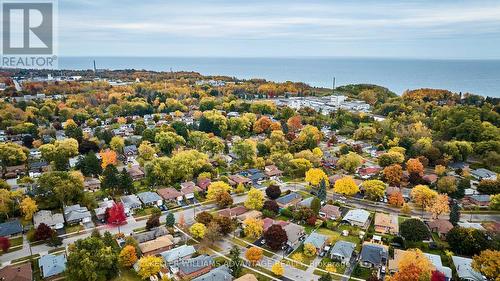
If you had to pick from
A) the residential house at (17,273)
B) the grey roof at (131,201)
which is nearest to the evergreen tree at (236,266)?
the residential house at (17,273)

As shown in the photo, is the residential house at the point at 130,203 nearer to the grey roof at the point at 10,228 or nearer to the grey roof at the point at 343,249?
the grey roof at the point at 10,228

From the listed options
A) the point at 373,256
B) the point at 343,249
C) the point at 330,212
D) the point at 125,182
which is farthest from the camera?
the point at 125,182

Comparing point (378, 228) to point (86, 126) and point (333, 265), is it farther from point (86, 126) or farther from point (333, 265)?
point (86, 126)

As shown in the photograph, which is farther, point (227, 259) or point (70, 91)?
point (70, 91)

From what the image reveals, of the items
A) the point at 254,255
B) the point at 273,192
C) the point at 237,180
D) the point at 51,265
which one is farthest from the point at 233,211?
the point at 51,265

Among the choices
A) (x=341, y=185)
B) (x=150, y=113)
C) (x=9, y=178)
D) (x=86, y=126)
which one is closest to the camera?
(x=341, y=185)

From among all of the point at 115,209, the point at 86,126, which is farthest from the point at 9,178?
the point at 86,126

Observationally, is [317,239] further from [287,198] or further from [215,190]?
[215,190]
